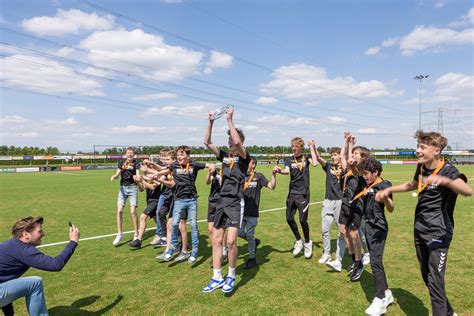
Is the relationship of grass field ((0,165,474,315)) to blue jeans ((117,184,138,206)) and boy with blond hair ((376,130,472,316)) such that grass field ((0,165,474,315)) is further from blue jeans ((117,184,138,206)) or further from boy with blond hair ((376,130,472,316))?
blue jeans ((117,184,138,206))

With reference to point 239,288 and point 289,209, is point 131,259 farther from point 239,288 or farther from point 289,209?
point 289,209

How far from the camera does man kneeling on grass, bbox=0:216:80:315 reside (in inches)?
138

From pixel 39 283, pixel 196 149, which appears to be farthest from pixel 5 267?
pixel 196 149

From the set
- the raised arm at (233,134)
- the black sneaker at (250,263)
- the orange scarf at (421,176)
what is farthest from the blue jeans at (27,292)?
the orange scarf at (421,176)

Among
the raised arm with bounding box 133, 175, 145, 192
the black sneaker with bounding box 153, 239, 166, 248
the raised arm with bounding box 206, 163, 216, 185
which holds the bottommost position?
the black sneaker with bounding box 153, 239, 166, 248

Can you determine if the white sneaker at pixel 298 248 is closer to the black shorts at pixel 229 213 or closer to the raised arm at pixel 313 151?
the raised arm at pixel 313 151

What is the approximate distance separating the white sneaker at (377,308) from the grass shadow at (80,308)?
12.0 feet

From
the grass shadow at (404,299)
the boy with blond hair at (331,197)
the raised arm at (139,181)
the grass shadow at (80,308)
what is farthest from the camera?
the raised arm at (139,181)

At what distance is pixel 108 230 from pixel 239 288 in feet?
19.3

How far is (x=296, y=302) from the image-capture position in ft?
15.1

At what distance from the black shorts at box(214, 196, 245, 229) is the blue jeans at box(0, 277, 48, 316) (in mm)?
2565

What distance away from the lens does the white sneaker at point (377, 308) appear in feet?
13.5

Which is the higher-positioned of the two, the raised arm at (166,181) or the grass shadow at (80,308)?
the raised arm at (166,181)

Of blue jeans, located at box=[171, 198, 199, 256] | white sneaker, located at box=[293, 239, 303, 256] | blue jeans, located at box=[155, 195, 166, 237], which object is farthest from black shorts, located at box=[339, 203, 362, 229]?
blue jeans, located at box=[155, 195, 166, 237]
